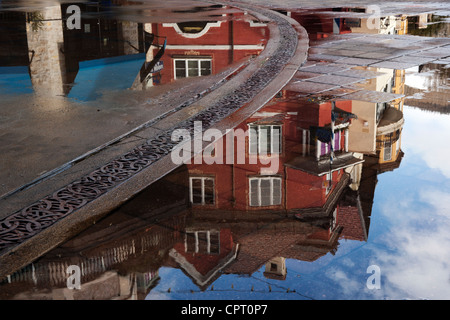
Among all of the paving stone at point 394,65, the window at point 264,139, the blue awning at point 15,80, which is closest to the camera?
the window at point 264,139

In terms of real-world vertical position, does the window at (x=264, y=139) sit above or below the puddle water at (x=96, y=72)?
below

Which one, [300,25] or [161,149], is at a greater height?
[300,25]

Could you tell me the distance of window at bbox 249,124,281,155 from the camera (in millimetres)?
5811

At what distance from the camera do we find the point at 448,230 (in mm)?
4203

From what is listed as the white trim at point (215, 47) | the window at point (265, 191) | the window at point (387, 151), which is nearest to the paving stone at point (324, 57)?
the white trim at point (215, 47)

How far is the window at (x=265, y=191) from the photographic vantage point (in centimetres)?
472

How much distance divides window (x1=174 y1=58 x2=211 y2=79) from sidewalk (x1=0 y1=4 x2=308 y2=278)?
1.43 feet

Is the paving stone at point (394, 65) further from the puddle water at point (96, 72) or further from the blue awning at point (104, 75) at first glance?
the blue awning at point (104, 75)

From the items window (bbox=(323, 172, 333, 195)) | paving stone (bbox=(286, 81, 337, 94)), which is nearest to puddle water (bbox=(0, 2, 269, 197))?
paving stone (bbox=(286, 81, 337, 94))

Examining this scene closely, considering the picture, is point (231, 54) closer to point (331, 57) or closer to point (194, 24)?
point (331, 57)

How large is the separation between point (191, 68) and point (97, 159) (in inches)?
167

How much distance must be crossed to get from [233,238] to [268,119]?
285cm

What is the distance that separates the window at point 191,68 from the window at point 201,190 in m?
4.60
